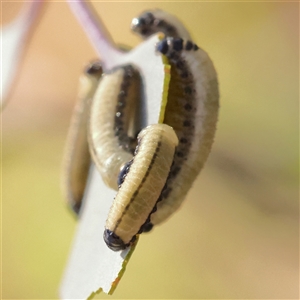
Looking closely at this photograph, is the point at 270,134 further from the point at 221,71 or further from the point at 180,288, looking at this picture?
the point at 180,288

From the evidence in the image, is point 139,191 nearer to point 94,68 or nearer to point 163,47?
point 163,47

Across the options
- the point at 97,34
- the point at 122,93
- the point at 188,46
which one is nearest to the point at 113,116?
the point at 122,93

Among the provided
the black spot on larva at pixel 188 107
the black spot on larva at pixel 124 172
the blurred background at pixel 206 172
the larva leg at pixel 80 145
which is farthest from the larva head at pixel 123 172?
the blurred background at pixel 206 172

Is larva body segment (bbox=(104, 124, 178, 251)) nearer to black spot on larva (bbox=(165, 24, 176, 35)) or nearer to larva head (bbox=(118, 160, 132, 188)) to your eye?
larva head (bbox=(118, 160, 132, 188))

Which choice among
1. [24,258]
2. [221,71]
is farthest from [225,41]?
[24,258]

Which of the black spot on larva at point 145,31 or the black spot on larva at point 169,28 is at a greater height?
the black spot on larva at point 145,31

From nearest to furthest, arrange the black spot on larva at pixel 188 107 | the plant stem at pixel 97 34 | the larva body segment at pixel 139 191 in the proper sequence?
the larva body segment at pixel 139 191 < the black spot on larva at pixel 188 107 < the plant stem at pixel 97 34

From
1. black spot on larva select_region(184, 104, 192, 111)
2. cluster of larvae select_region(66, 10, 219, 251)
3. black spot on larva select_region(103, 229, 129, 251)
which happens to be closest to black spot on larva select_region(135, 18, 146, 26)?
cluster of larvae select_region(66, 10, 219, 251)

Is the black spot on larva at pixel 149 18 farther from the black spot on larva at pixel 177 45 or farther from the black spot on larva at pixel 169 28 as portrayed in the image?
the black spot on larva at pixel 177 45
